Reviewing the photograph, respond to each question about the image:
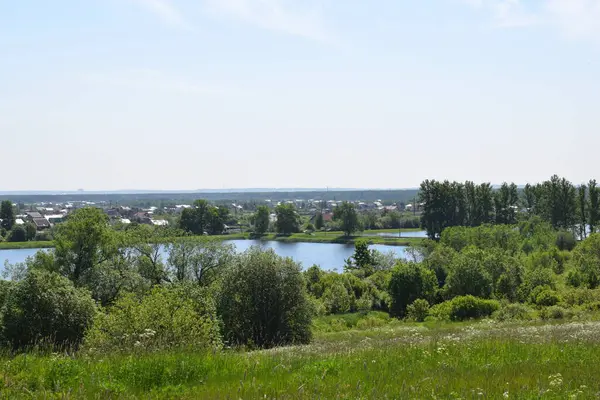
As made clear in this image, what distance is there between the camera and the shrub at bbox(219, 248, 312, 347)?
29094 millimetres

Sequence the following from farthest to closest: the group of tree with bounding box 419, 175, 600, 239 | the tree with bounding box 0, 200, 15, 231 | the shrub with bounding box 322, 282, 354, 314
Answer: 1. the tree with bounding box 0, 200, 15, 231
2. the group of tree with bounding box 419, 175, 600, 239
3. the shrub with bounding box 322, 282, 354, 314

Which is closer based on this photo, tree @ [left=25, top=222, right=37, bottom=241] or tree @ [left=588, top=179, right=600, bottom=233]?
tree @ [left=588, top=179, right=600, bottom=233]

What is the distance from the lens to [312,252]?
125m

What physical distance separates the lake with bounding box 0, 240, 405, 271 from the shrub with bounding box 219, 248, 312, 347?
61898 mm

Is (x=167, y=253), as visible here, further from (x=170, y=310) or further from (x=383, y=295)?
(x=170, y=310)

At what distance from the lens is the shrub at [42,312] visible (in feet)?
83.1

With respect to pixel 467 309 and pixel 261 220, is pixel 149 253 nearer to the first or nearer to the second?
pixel 467 309

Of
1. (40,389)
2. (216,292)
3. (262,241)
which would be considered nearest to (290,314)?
(216,292)

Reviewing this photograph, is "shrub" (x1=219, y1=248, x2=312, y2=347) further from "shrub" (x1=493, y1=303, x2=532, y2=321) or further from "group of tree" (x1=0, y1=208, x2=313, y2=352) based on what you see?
"shrub" (x1=493, y1=303, x2=532, y2=321)

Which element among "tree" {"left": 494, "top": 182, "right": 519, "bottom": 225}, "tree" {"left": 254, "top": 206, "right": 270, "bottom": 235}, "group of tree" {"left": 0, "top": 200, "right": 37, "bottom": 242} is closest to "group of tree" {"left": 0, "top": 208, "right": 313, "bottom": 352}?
"tree" {"left": 494, "top": 182, "right": 519, "bottom": 225}

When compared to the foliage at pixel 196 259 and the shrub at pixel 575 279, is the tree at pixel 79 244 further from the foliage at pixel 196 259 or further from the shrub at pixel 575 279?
the shrub at pixel 575 279

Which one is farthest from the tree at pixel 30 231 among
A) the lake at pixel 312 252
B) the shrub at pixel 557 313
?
the shrub at pixel 557 313

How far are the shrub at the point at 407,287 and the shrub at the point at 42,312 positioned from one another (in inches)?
1366

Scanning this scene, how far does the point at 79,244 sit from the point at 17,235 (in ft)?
342
